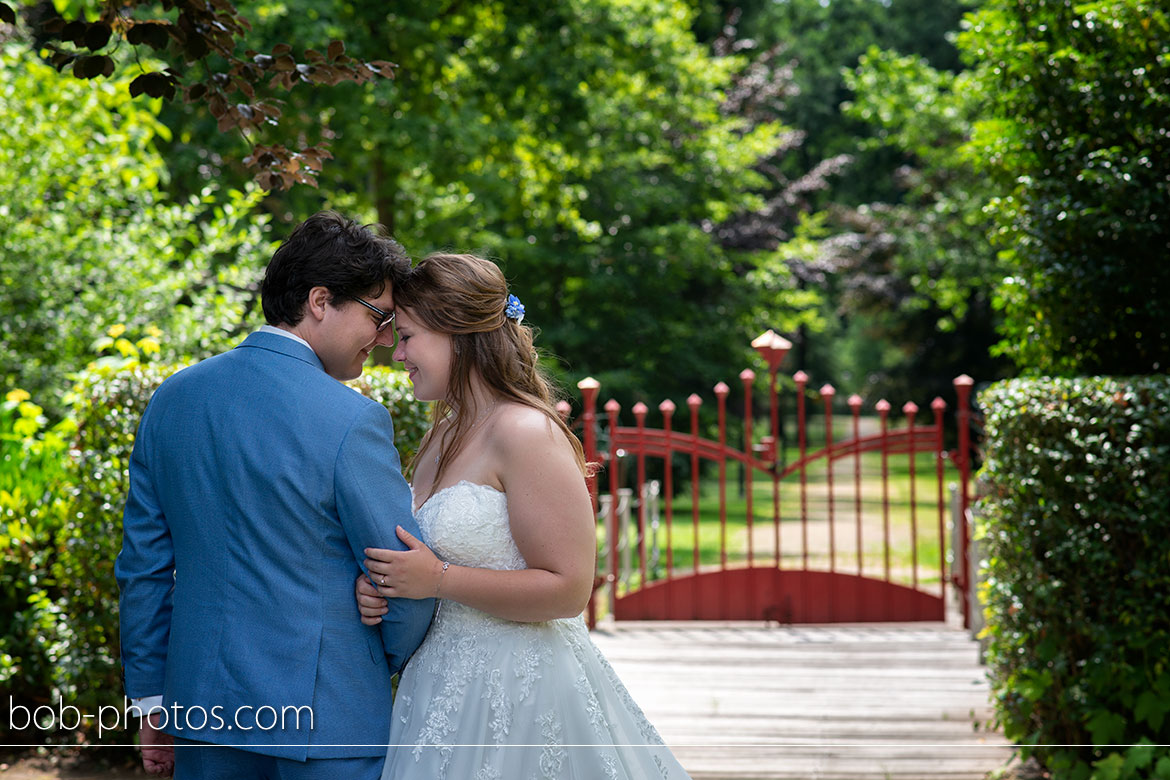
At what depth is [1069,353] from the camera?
18.2 feet

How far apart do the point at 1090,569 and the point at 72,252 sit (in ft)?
21.4

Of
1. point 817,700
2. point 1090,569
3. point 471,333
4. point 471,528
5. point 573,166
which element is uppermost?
point 573,166

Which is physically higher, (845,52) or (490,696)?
(845,52)

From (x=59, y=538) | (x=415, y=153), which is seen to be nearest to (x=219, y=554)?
(x=59, y=538)

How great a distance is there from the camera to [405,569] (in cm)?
234

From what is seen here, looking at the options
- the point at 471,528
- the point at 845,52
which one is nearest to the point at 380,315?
the point at 471,528

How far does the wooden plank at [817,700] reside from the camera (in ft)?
17.1

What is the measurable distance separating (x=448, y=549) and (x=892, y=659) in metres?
5.09

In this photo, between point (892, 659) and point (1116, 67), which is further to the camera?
point (892, 659)

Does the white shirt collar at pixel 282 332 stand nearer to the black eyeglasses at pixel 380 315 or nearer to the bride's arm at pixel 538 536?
the black eyeglasses at pixel 380 315

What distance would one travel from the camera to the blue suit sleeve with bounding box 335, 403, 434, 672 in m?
2.29

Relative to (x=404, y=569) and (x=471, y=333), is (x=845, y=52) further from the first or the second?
(x=404, y=569)

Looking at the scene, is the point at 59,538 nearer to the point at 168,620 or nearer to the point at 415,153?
the point at 168,620

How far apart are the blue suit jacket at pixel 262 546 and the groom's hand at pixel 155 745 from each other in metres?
0.08
